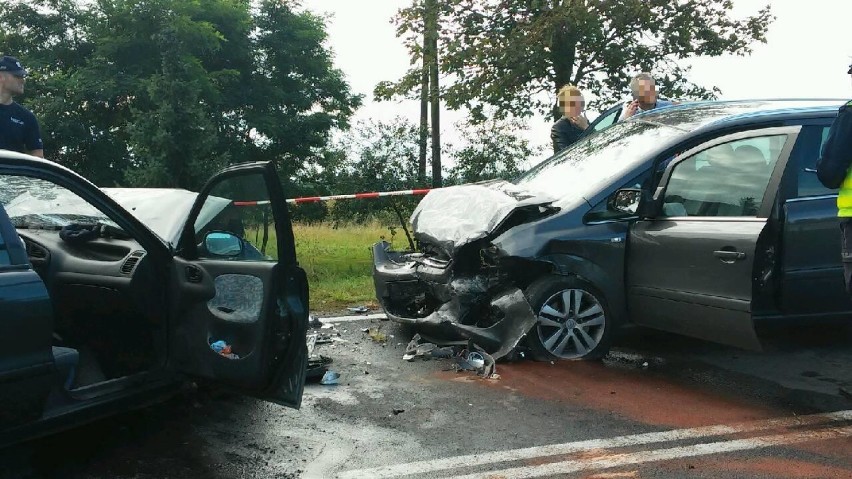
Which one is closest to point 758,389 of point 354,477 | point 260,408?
point 354,477

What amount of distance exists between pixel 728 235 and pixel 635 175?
90cm

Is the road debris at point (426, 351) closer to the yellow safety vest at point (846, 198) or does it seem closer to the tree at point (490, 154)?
the yellow safety vest at point (846, 198)

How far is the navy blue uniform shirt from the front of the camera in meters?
5.67

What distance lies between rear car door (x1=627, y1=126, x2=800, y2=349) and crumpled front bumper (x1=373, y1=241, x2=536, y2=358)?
782 millimetres

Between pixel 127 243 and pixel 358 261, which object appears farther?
pixel 358 261

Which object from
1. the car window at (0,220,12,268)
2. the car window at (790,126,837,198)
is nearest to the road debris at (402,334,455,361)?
the car window at (790,126,837,198)

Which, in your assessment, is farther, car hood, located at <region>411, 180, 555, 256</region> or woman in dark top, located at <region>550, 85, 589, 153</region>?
woman in dark top, located at <region>550, 85, 589, 153</region>

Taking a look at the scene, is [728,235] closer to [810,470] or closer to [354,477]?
[810,470]

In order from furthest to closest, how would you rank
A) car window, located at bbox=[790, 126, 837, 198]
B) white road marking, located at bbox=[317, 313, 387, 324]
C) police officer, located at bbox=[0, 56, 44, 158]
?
white road marking, located at bbox=[317, 313, 387, 324]
police officer, located at bbox=[0, 56, 44, 158]
car window, located at bbox=[790, 126, 837, 198]

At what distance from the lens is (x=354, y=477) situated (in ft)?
10.8

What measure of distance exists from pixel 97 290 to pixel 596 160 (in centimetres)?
353

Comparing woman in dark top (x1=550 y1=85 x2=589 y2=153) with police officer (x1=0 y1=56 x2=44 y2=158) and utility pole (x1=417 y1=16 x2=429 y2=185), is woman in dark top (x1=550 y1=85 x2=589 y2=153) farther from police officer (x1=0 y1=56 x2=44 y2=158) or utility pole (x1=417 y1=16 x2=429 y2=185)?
utility pole (x1=417 y1=16 x2=429 y2=185)

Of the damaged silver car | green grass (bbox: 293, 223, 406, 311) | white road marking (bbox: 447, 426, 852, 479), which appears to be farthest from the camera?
green grass (bbox: 293, 223, 406, 311)

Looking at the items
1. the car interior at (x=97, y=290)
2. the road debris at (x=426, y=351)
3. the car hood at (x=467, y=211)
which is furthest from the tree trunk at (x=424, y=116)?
the car interior at (x=97, y=290)
